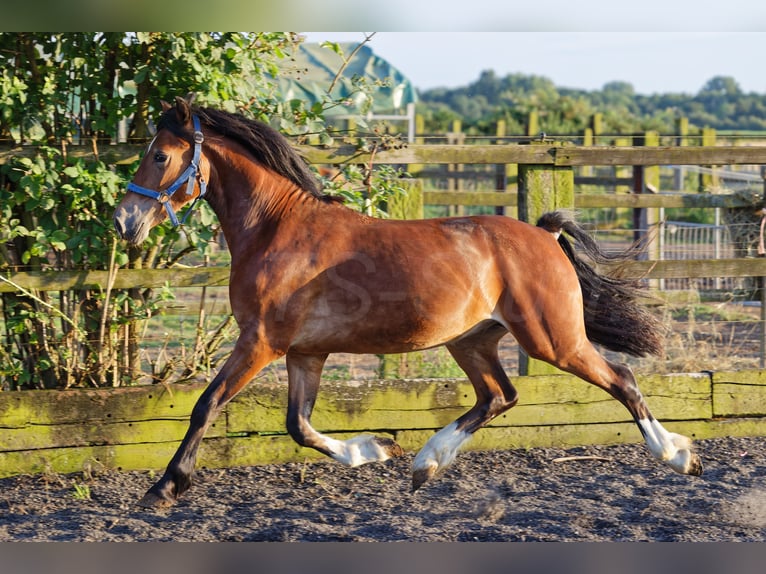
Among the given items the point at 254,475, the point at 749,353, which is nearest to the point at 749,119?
the point at 749,353

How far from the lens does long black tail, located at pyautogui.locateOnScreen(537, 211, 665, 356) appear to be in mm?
5270

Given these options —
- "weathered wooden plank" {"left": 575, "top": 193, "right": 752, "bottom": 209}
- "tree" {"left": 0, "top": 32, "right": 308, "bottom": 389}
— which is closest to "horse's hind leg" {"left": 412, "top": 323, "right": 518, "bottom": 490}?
"tree" {"left": 0, "top": 32, "right": 308, "bottom": 389}

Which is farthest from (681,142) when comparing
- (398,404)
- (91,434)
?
(91,434)

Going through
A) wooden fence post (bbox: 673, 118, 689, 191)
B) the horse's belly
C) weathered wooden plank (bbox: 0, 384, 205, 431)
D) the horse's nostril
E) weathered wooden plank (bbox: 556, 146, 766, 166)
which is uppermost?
wooden fence post (bbox: 673, 118, 689, 191)

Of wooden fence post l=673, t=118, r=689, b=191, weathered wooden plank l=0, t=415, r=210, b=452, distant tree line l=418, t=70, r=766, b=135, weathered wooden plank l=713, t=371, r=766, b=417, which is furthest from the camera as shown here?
distant tree line l=418, t=70, r=766, b=135

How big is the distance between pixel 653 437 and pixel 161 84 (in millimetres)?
3362

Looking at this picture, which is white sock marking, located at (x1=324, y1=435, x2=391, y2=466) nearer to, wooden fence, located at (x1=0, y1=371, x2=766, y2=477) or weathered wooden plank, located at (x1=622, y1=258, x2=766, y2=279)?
wooden fence, located at (x1=0, y1=371, x2=766, y2=477)

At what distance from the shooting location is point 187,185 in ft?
15.2

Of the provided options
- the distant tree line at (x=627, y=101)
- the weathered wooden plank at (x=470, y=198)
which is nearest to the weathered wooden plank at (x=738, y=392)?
the weathered wooden plank at (x=470, y=198)

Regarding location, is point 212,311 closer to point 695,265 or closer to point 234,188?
point 234,188

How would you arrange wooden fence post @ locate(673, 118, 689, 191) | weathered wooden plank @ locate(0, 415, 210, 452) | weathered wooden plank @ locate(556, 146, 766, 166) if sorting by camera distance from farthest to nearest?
1. wooden fence post @ locate(673, 118, 689, 191)
2. weathered wooden plank @ locate(556, 146, 766, 166)
3. weathered wooden plank @ locate(0, 415, 210, 452)

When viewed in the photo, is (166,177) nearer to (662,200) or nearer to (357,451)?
(357,451)

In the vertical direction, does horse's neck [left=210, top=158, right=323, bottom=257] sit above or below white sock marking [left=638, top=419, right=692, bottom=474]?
above

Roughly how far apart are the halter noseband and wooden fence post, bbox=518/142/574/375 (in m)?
2.12
